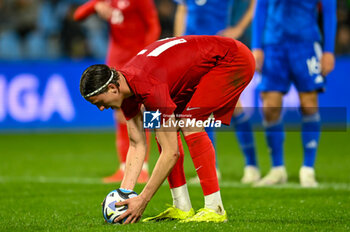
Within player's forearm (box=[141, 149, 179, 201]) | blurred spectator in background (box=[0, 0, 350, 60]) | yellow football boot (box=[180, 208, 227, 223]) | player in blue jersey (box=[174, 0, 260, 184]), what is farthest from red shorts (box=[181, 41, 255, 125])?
blurred spectator in background (box=[0, 0, 350, 60])

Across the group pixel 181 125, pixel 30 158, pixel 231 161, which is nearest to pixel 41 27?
pixel 30 158

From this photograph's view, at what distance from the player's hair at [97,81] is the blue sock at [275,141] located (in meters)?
3.07

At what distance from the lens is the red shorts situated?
14.3ft

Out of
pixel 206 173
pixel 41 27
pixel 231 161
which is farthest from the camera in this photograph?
pixel 41 27

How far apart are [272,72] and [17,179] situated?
313cm

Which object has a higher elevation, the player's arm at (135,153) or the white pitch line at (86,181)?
the player's arm at (135,153)

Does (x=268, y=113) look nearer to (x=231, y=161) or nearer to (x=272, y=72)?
(x=272, y=72)

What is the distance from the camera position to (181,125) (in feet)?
14.3

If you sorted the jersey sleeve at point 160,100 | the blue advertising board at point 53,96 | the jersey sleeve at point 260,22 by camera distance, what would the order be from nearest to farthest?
the jersey sleeve at point 160,100 → the jersey sleeve at point 260,22 → the blue advertising board at point 53,96

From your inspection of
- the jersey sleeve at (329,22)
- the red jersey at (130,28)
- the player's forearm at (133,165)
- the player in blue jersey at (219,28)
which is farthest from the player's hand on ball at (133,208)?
the red jersey at (130,28)

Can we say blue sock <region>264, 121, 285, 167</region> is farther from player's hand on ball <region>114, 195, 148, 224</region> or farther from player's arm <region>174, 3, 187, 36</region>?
player's hand on ball <region>114, 195, 148, 224</region>

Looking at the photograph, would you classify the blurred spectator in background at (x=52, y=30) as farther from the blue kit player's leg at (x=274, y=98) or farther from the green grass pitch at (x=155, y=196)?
the blue kit player's leg at (x=274, y=98)

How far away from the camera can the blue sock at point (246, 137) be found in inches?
273

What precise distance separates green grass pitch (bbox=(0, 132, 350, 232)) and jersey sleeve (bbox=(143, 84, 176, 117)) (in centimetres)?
77
